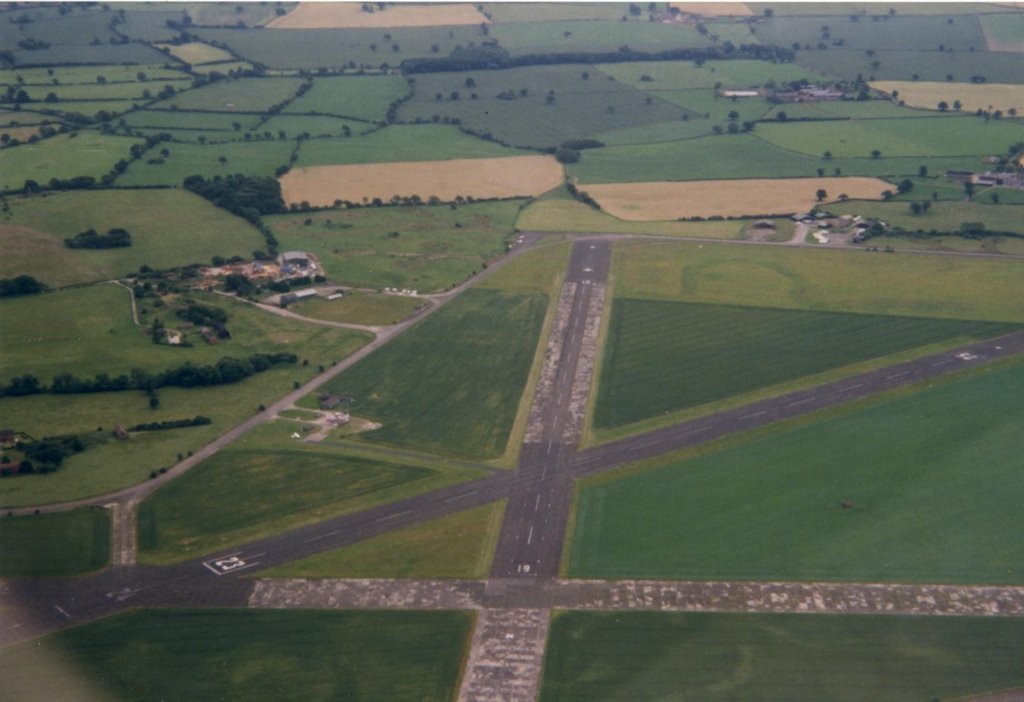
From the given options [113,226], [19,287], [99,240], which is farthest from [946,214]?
[19,287]

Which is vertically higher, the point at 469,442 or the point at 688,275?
the point at 688,275

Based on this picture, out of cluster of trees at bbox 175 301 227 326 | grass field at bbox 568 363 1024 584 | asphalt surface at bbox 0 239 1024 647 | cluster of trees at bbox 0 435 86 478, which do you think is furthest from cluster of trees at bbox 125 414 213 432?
grass field at bbox 568 363 1024 584

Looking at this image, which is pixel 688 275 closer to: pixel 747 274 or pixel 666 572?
pixel 747 274

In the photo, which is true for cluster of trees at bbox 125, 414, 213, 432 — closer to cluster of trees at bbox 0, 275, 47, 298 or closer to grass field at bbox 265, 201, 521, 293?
cluster of trees at bbox 0, 275, 47, 298

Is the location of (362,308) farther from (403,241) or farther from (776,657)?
(776,657)

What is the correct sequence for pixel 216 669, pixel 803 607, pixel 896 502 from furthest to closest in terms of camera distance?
pixel 896 502
pixel 803 607
pixel 216 669

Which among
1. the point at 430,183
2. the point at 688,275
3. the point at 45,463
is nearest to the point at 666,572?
the point at 45,463

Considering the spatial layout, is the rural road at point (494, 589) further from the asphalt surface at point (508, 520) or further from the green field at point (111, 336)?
the green field at point (111, 336)
